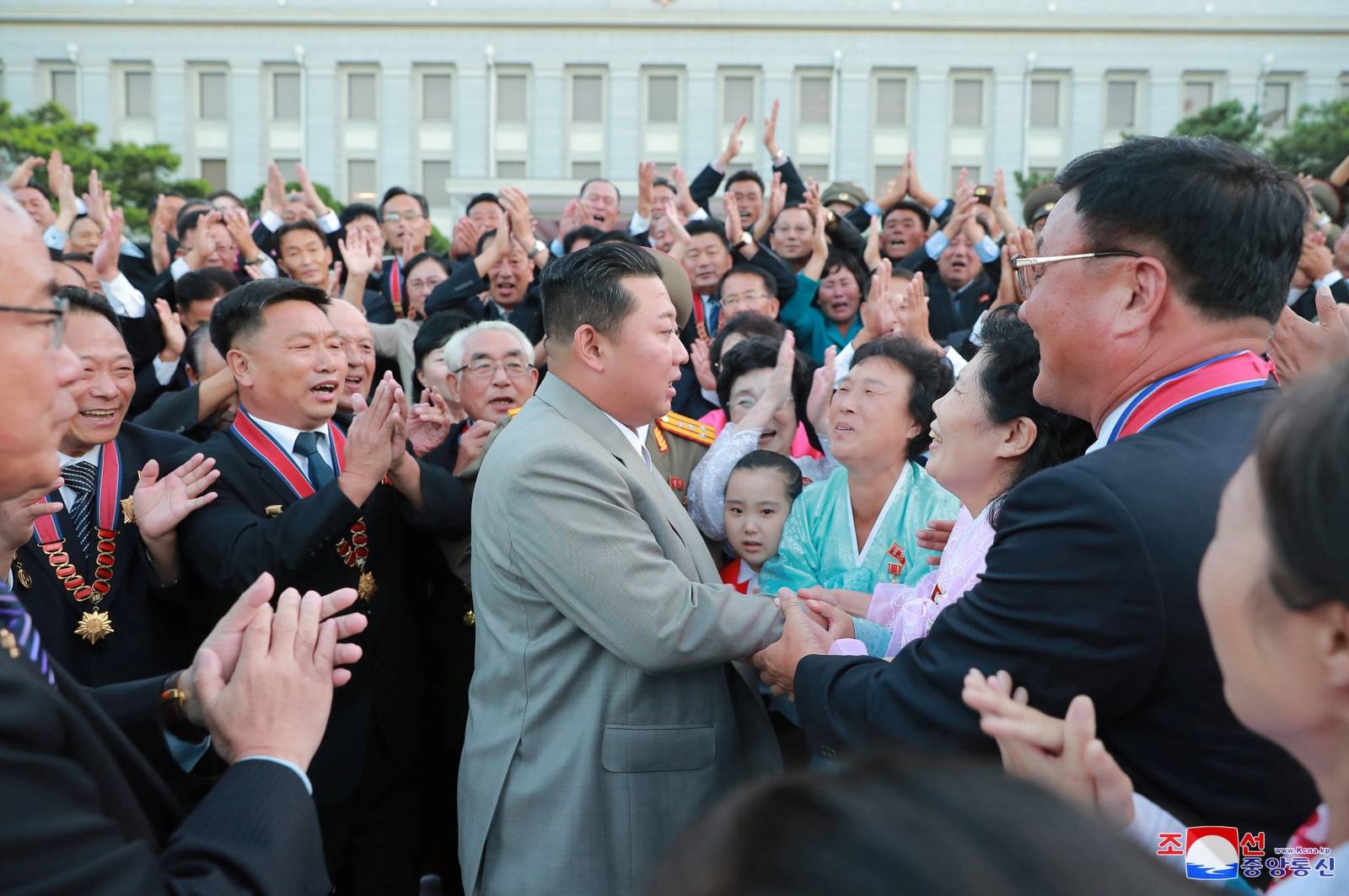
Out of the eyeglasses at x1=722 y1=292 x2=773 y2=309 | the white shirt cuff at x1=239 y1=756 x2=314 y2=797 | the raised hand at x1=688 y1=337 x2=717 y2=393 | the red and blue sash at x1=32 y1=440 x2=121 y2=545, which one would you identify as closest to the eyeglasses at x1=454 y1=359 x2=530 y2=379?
the red and blue sash at x1=32 y1=440 x2=121 y2=545

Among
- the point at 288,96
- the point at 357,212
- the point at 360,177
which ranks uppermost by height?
the point at 288,96

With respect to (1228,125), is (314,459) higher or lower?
lower

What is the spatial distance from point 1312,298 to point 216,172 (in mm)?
37375

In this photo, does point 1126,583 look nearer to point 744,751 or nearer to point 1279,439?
point 1279,439

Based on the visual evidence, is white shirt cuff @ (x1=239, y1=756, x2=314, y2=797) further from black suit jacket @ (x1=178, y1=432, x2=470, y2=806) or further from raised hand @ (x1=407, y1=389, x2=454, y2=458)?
raised hand @ (x1=407, y1=389, x2=454, y2=458)

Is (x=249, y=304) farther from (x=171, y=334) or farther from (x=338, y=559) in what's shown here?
(x=171, y=334)

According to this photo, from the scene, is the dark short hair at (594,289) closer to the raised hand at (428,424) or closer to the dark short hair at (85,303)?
the raised hand at (428,424)

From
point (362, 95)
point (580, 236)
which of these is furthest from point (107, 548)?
point (362, 95)

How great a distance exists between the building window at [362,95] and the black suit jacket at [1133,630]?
127 ft

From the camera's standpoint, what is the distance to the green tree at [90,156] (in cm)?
2219

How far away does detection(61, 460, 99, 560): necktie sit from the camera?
9.89 feet

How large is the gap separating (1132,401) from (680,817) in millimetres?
1345

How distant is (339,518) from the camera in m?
2.95

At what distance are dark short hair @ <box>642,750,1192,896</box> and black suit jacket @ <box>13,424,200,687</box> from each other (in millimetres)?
2708
